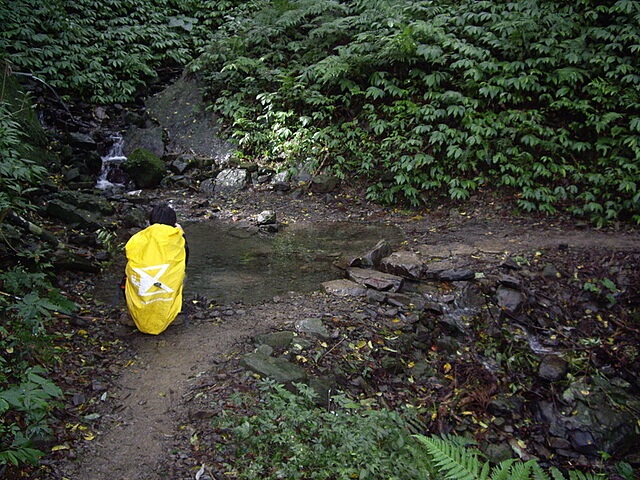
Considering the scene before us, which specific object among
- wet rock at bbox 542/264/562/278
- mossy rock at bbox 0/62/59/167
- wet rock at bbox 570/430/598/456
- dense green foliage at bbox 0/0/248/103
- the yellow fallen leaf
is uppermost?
dense green foliage at bbox 0/0/248/103

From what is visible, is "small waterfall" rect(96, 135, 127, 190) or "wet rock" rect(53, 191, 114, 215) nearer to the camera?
"wet rock" rect(53, 191, 114, 215)

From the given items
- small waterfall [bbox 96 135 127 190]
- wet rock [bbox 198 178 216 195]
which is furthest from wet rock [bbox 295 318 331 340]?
small waterfall [bbox 96 135 127 190]

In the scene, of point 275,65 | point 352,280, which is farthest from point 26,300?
point 275,65

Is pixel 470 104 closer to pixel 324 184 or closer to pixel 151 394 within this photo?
pixel 324 184

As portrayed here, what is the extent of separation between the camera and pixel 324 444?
3443 millimetres

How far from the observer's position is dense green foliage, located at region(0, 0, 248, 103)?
43.1 feet

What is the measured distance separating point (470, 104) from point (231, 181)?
605 cm

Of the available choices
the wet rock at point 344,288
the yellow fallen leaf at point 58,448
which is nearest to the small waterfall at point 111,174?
the wet rock at point 344,288

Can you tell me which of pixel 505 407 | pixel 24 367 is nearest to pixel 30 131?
pixel 24 367

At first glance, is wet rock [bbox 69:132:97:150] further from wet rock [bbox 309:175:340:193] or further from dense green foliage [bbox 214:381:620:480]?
dense green foliage [bbox 214:381:620:480]

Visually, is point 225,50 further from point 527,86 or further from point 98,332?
point 98,332

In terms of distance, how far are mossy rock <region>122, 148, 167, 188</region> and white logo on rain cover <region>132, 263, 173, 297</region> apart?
301 inches

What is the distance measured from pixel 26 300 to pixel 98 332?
1.43 meters

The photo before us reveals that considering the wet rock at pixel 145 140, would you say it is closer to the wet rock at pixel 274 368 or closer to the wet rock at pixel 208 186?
the wet rock at pixel 208 186
